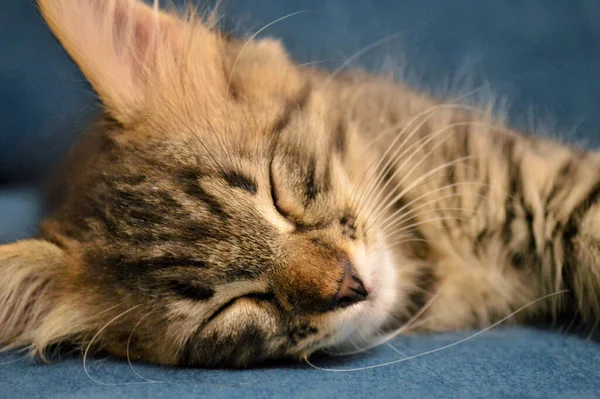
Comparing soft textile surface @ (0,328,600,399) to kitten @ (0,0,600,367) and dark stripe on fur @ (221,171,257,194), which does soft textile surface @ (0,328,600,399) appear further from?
dark stripe on fur @ (221,171,257,194)

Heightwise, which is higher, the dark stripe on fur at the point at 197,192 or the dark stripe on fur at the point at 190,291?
the dark stripe on fur at the point at 197,192

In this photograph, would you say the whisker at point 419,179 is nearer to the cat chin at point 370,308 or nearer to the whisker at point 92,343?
the cat chin at point 370,308

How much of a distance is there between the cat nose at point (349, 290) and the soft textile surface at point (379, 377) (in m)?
0.11

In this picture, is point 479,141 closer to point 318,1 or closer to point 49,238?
point 49,238

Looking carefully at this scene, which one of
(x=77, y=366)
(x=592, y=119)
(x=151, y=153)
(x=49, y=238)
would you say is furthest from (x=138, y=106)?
(x=592, y=119)

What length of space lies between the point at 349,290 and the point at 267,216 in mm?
166

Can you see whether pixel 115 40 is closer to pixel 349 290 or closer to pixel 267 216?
pixel 267 216

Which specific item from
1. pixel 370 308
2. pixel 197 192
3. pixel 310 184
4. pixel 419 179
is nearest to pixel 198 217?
pixel 197 192

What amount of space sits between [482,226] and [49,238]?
0.77 m

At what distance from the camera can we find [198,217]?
0.91m

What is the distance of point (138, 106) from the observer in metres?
1.07

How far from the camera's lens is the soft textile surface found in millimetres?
829

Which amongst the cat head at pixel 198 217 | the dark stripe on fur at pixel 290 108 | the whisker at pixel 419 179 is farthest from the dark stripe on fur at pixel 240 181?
the whisker at pixel 419 179

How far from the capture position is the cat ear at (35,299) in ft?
3.31
